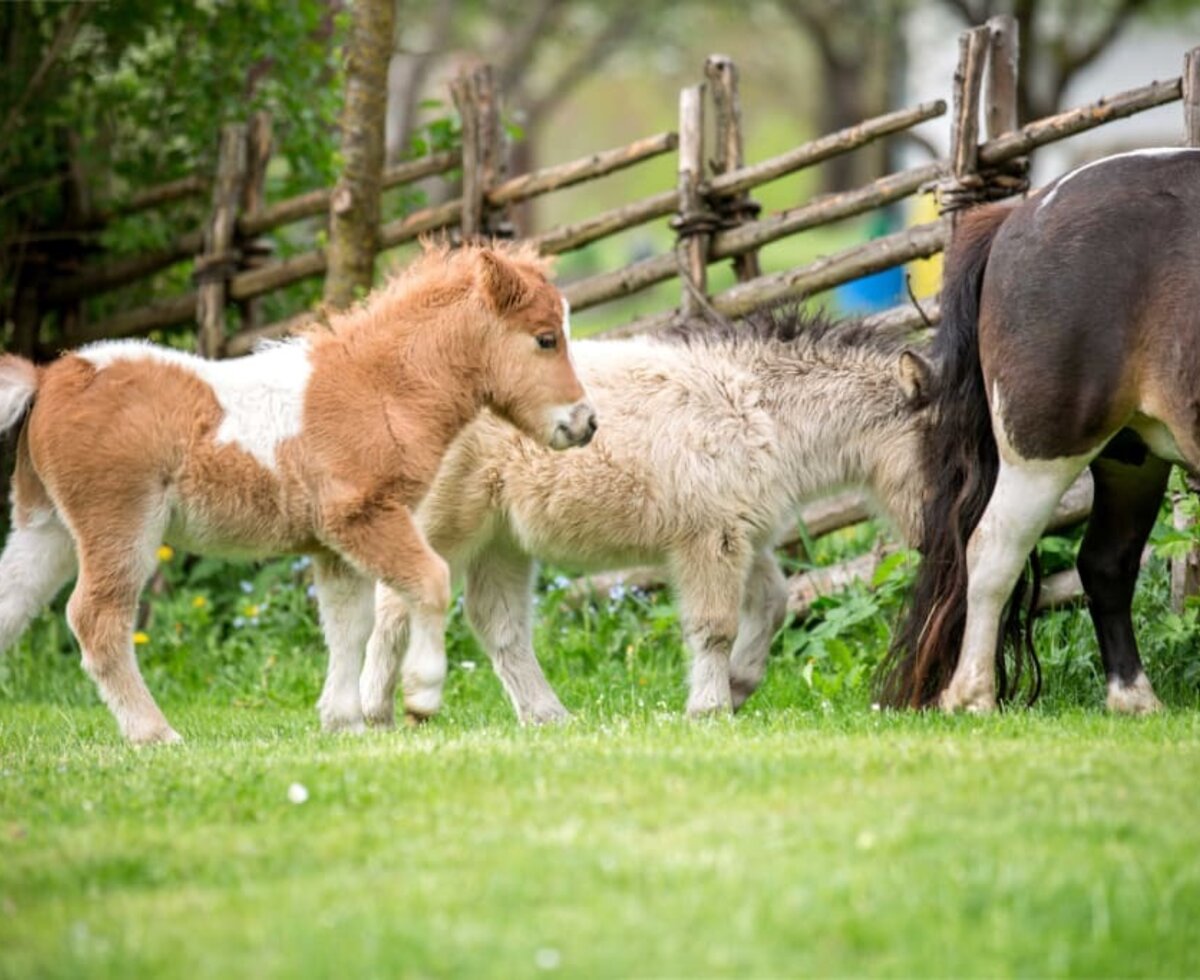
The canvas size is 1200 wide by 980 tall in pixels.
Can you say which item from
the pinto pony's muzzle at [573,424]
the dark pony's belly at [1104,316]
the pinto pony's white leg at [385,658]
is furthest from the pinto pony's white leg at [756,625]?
the dark pony's belly at [1104,316]

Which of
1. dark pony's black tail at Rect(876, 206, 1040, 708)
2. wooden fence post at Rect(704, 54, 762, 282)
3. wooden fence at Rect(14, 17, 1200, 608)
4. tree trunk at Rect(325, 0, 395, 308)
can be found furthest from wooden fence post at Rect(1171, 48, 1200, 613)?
tree trunk at Rect(325, 0, 395, 308)

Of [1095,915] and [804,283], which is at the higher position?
[804,283]

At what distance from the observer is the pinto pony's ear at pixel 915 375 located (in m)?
7.12

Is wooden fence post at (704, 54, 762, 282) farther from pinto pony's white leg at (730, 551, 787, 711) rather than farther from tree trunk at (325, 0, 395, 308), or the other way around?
pinto pony's white leg at (730, 551, 787, 711)

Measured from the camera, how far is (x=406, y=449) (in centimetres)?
653

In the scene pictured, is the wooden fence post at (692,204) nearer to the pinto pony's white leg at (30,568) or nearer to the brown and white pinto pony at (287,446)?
the brown and white pinto pony at (287,446)

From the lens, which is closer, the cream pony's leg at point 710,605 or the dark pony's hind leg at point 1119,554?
the dark pony's hind leg at point 1119,554

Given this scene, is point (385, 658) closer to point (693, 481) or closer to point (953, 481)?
point (693, 481)

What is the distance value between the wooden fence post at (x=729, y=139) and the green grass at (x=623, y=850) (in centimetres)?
372

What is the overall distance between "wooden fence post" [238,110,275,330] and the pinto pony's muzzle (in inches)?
195

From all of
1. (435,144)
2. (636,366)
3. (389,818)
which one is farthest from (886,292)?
(389,818)

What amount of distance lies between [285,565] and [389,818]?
18.6ft

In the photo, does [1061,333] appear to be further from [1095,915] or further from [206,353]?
[206,353]

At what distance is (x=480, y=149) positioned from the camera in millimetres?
10477
